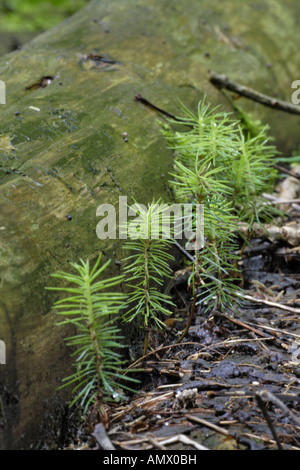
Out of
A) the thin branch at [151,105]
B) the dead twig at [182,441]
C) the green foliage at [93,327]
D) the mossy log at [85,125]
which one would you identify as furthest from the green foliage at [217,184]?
the dead twig at [182,441]

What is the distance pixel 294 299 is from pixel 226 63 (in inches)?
74.9

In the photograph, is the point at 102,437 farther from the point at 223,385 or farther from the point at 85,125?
the point at 85,125

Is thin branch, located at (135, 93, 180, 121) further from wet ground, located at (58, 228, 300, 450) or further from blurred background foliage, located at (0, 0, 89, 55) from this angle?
blurred background foliage, located at (0, 0, 89, 55)

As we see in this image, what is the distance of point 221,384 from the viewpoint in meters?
1.76

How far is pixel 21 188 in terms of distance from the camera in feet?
6.01

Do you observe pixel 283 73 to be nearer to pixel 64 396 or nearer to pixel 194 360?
pixel 194 360

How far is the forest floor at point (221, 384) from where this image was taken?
1.48 meters

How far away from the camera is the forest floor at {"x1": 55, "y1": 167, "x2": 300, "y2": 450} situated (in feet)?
4.85

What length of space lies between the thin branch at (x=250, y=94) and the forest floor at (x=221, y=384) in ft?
4.08

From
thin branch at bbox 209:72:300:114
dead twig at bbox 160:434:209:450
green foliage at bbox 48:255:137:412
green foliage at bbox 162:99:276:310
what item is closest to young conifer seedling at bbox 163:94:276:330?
green foliage at bbox 162:99:276:310

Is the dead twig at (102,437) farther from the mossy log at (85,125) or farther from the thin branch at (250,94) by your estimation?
the thin branch at (250,94)

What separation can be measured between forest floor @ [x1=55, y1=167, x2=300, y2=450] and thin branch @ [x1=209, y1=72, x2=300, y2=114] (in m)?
1.24

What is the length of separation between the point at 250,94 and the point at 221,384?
222 cm
